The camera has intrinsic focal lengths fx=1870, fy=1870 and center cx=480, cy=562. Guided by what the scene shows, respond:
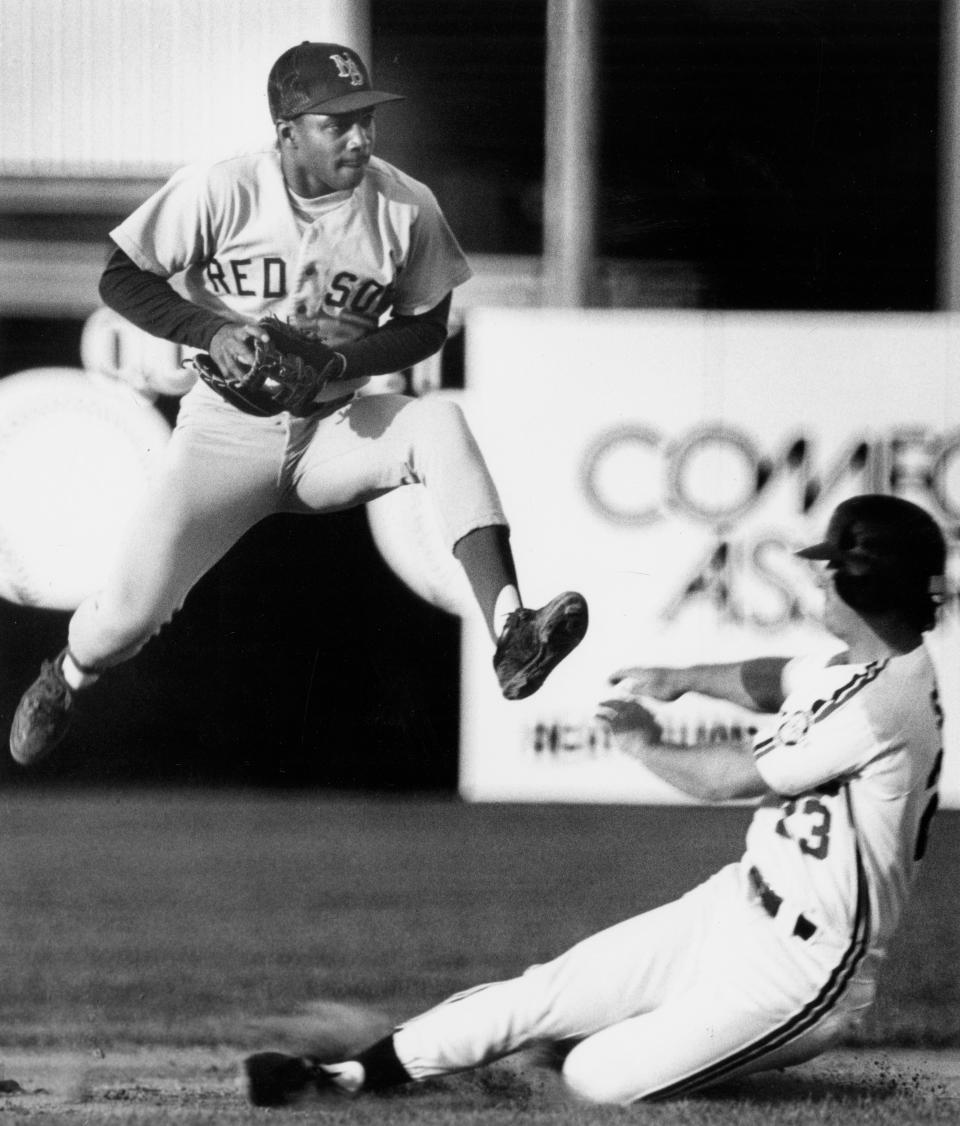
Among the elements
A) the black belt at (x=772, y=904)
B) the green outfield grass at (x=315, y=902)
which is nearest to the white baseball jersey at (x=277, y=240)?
the green outfield grass at (x=315, y=902)

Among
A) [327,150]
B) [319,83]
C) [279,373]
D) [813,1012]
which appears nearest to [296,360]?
[279,373]

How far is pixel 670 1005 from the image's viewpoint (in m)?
3.70

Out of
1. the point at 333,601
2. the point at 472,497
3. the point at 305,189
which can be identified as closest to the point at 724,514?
the point at 472,497

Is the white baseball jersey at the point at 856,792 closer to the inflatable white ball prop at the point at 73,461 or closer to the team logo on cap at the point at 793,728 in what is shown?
the team logo on cap at the point at 793,728

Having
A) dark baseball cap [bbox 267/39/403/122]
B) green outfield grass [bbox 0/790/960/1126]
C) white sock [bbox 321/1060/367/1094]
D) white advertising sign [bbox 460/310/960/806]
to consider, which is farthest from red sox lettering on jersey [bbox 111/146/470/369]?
white sock [bbox 321/1060/367/1094]

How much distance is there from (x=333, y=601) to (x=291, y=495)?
23 centimetres

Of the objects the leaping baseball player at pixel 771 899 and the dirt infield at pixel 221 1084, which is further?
the dirt infield at pixel 221 1084

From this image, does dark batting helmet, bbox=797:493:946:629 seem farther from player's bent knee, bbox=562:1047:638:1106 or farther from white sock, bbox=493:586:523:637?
player's bent knee, bbox=562:1047:638:1106

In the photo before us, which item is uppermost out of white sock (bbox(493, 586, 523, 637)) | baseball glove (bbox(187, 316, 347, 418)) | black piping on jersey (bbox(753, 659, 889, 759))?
baseball glove (bbox(187, 316, 347, 418))

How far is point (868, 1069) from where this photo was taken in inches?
153

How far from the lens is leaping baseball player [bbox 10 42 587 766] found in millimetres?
3688

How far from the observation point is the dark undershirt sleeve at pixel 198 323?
145 inches

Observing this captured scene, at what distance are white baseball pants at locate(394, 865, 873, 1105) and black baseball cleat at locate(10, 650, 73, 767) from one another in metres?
0.92

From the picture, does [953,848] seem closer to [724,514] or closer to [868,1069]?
[868,1069]
